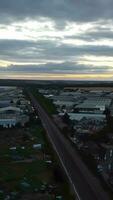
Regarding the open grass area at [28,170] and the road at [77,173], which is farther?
the open grass area at [28,170]

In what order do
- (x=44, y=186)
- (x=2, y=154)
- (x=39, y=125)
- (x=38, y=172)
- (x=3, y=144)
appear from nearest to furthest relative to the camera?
1. (x=44, y=186)
2. (x=38, y=172)
3. (x=2, y=154)
4. (x=3, y=144)
5. (x=39, y=125)

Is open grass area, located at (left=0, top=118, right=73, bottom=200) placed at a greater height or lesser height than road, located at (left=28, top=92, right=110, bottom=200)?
lesser

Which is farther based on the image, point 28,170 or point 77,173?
point 28,170

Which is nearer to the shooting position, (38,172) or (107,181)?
(107,181)

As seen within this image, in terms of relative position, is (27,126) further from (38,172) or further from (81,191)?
(81,191)

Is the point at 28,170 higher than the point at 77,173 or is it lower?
lower

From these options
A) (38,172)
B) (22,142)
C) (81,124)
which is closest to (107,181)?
(38,172)

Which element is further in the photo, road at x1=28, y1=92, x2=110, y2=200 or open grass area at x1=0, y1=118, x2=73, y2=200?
open grass area at x1=0, y1=118, x2=73, y2=200

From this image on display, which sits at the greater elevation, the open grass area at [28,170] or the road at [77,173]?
the road at [77,173]
